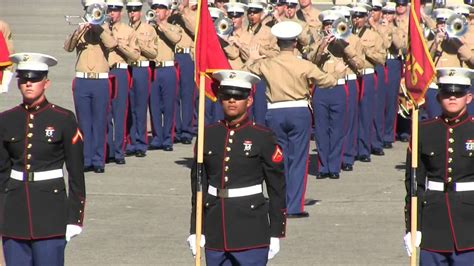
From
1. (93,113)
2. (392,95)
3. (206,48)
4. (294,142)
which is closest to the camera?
(206,48)

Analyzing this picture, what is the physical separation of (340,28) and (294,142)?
9.54 feet

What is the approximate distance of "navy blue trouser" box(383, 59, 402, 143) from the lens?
71.5 ft

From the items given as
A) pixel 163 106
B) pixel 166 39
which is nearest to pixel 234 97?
pixel 166 39

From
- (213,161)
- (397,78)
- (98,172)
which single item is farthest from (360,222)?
(397,78)

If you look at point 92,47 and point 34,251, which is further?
point 92,47

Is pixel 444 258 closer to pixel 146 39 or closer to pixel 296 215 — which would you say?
pixel 296 215

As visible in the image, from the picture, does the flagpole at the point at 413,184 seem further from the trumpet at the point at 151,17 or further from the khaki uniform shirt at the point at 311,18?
the trumpet at the point at 151,17

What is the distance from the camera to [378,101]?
21.5 m

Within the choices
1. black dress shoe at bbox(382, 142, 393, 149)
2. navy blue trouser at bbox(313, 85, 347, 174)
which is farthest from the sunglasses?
black dress shoe at bbox(382, 142, 393, 149)

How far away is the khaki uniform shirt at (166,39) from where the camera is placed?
2072 cm

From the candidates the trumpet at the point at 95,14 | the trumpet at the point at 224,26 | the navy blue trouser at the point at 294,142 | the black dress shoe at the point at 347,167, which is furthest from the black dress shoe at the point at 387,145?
the navy blue trouser at the point at 294,142

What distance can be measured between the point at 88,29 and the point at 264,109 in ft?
7.67

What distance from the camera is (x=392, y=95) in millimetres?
22000

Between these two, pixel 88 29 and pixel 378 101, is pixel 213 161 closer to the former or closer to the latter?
pixel 88 29
